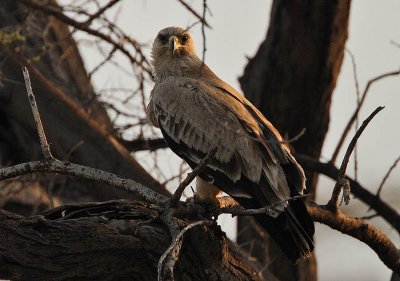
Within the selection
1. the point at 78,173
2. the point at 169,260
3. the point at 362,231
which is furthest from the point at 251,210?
the point at 362,231

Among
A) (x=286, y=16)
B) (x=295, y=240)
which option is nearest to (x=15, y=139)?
(x=286, y=16)

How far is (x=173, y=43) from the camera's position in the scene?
7008 mm

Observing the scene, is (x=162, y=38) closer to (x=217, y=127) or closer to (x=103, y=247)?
(x=217, y=127)

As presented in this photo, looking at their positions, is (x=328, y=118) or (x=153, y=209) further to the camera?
(x=328, y=118)

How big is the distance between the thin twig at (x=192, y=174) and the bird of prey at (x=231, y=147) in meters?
0.69

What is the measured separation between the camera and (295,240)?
5.23 m

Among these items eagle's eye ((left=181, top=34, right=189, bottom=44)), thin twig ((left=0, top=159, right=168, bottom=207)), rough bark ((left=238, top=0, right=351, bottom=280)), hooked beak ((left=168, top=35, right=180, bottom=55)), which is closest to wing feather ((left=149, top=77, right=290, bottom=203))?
hooked beak ((left=168, top=35, right=180, bottom=55))

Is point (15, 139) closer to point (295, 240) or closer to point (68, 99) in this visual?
point (68, 99)

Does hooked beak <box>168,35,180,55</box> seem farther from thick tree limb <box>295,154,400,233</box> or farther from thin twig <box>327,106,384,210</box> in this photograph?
thin twig <box>327,106,384,210</box>

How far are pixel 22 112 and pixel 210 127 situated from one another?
220 centimetres

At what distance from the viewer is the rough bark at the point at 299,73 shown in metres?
7.48

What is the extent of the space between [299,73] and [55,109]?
1980mm

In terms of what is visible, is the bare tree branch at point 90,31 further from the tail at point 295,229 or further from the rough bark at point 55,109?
the tail at point 295,229

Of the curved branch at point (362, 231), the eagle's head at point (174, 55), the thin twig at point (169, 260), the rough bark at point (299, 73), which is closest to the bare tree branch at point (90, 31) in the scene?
the eagle's head at point (174, 55)
